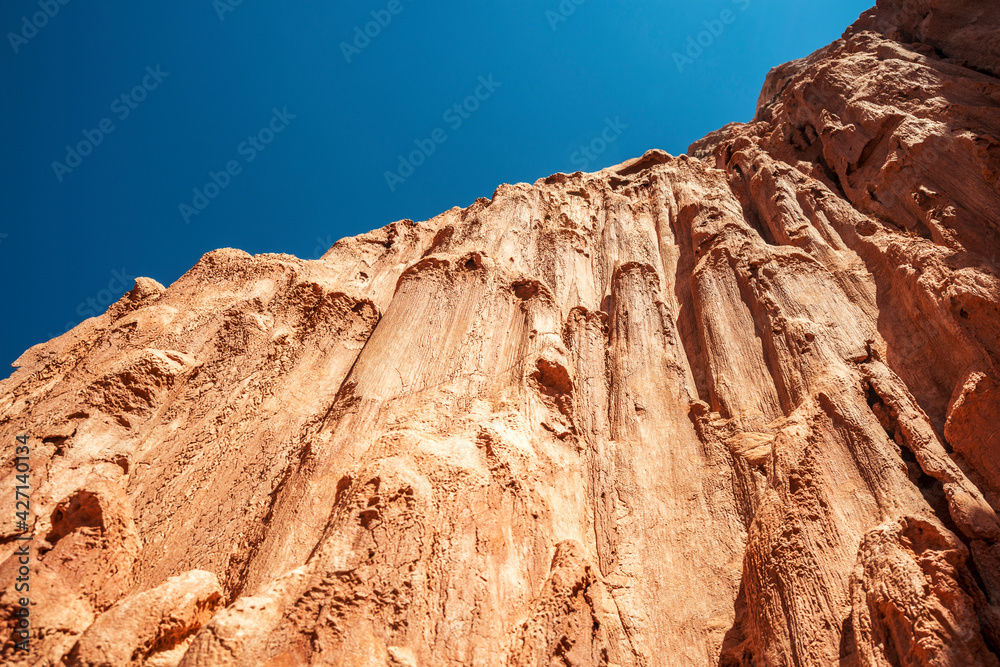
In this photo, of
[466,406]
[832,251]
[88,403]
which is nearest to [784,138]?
[832,251]

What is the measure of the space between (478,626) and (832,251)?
11.4 metres

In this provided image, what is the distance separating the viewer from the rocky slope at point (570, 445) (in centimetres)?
639

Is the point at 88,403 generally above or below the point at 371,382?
below

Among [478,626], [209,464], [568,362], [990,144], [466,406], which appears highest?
[990,144]

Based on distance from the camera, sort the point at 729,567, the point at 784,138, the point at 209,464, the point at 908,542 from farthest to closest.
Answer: the point at 784,138, the point at 209,464, the point at 729,567, the point at 908,542

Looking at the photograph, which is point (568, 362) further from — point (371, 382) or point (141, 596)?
point (141, 596)

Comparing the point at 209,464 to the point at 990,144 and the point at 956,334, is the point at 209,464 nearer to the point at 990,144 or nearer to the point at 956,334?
the point at 956,334

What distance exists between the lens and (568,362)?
1167cm

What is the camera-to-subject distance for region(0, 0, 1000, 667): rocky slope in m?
6.39

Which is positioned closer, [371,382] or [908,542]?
[908,542]

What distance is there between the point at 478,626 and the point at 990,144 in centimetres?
1297

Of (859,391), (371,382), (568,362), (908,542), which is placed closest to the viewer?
(908,542)

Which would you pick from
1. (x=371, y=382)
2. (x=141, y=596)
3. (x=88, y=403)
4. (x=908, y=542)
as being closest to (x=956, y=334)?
(x=908, y=542)

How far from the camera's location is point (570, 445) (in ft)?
34.5
